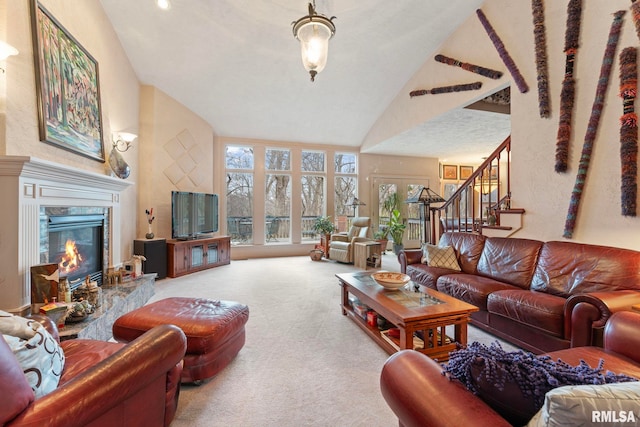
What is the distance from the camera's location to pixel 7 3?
2.04 metres

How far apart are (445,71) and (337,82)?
1768mm

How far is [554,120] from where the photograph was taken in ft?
9.51

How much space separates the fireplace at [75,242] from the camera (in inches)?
96.6

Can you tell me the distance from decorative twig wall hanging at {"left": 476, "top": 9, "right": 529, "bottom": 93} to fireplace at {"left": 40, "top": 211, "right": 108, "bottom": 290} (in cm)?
492

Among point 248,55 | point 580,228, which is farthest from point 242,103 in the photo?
point 580,228

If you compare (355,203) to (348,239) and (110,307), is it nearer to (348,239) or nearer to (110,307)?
(348,239)

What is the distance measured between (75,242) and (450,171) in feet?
27.9

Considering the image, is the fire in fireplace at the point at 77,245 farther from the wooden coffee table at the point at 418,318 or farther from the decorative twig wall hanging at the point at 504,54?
the decorative twig wall hanging at the point at 504,54

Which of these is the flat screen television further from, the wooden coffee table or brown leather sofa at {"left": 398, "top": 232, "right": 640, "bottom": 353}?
brown leather sofa at {"left": 398, "top": 232, "right": 640, "bottom": 353}

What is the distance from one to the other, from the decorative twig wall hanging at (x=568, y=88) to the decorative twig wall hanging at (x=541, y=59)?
151 mm

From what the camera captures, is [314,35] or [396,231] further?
[396,231]

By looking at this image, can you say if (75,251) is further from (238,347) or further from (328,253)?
(328,253)

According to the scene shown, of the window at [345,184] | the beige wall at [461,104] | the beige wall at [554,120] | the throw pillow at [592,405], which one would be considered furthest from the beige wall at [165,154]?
the throw pillow at [592,405]

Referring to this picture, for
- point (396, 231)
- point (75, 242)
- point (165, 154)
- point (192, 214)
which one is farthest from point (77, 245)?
point (396, 231)
